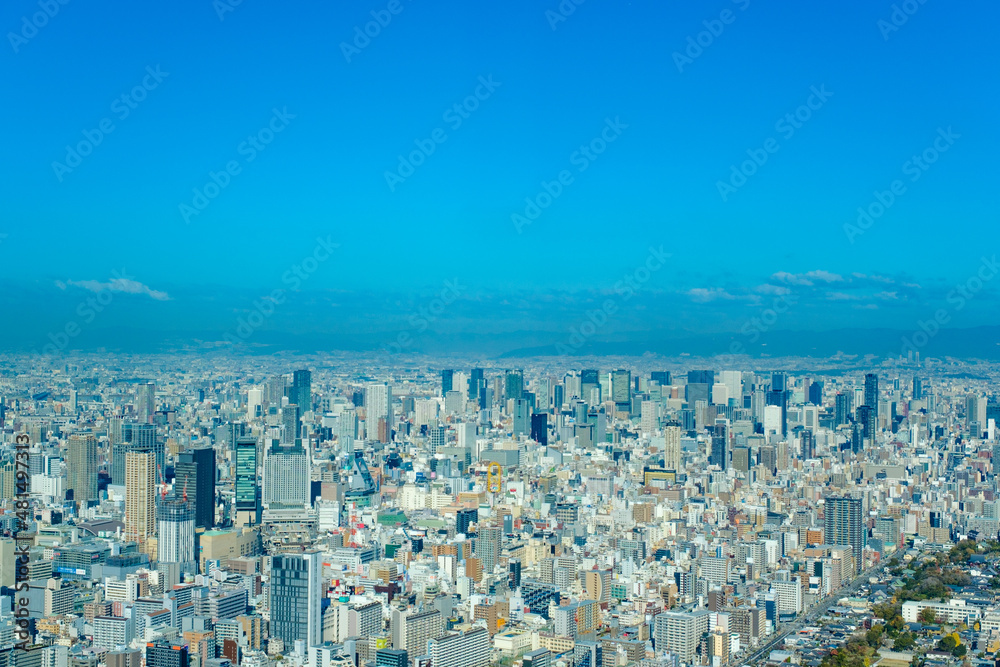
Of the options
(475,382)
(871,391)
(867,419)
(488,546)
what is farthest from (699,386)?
(488,546)

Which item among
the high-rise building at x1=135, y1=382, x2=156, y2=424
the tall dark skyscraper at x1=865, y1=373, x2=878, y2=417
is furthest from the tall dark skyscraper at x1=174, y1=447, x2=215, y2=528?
the tall dark skyscraper at x1=865, y1=373, x2=878, y2=417

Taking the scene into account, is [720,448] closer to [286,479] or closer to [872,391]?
[872,391]

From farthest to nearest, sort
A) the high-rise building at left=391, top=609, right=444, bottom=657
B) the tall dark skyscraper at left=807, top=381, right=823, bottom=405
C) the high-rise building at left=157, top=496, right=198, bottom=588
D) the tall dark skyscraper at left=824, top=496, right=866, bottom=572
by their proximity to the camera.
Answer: the tall dark skyscraper at left=807, top=381, right=823, bottom=405 < the tall dark skyscraper at left=824, top=496, right=866, bottom=572 < the high-rise building at left=157, top=496, right=198, bottom=588 < the high-rise building at left=391, top=609, right=444, bottom=657

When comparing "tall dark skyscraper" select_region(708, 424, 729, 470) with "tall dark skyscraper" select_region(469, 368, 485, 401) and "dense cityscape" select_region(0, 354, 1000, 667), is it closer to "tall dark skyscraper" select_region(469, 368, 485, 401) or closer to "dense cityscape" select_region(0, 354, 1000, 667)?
"dense cityscape" select_region(0, 354, 1000, 667)

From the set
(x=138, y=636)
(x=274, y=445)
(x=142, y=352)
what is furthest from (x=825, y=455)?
(x=138, y=636)

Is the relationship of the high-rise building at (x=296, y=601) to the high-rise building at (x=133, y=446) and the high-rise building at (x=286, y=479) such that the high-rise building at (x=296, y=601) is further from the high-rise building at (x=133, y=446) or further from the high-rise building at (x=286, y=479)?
the high-rise building at (x=286, y=479)

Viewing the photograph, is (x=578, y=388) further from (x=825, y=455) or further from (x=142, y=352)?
(x=142, y=352)

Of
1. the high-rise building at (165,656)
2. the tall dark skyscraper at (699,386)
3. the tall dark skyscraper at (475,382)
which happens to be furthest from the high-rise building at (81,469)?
the tall dark skyscraper at (699,386)
